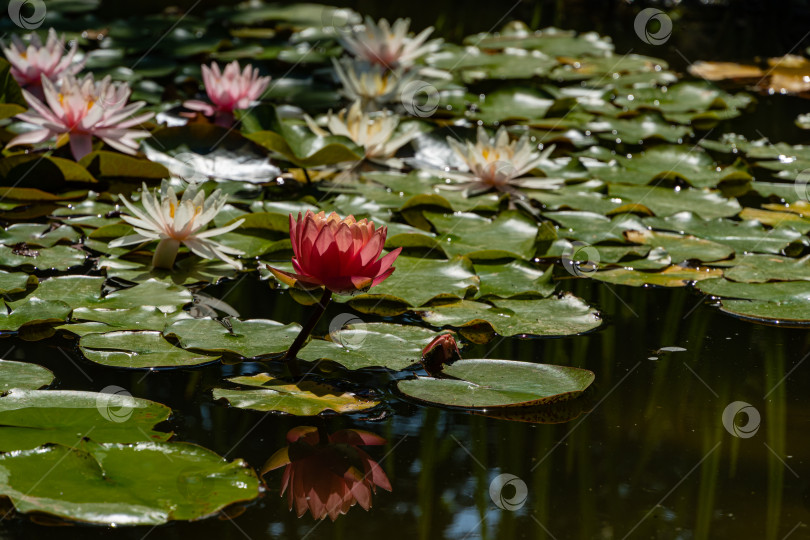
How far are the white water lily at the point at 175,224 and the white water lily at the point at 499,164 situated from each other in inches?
39.1

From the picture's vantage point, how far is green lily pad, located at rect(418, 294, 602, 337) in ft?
7.04

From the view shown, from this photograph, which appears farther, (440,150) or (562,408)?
(440,150)

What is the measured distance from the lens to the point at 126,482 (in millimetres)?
1463

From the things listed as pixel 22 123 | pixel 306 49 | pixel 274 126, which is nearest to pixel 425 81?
pixel 306 49

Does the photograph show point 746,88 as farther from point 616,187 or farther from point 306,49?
point 306,49

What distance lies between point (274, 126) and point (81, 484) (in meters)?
1.97

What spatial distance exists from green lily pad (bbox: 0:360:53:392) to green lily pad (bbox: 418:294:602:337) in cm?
88

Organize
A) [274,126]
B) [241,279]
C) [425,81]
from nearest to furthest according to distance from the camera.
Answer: [241,279] → [274,126] → [425,81]

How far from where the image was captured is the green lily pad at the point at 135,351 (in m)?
1.88

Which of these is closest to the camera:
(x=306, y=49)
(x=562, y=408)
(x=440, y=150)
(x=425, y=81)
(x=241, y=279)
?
(x=562, y=408)

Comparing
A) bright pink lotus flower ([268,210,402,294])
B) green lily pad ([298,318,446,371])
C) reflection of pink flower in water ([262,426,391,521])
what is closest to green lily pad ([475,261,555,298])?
green lily pad ([298,318,446,371])

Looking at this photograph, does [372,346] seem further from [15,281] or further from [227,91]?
[227,91]

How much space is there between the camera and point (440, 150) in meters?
3.48

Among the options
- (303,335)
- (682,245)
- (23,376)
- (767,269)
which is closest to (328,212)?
(303,335)
